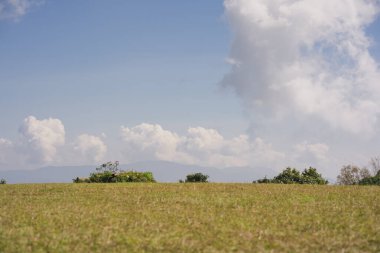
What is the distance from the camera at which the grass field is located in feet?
44.2

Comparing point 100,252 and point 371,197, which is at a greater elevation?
point 371,197

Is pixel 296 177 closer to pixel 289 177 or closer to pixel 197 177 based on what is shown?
pixel 289 177

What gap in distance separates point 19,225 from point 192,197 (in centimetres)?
1106

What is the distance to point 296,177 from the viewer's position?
46438mm

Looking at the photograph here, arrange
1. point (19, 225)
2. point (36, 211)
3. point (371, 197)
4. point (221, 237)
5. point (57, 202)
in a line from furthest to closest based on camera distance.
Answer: point (371, 197), point (57, 202), point (36, 211), point (19, 225), point (221, 237)

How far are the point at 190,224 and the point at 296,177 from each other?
3197 centimetres

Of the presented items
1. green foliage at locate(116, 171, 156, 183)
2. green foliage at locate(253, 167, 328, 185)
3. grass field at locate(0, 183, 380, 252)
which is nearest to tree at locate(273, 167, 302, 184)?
green foliage at locate(253, 167, 328, 185)

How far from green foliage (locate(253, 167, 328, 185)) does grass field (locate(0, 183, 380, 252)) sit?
20710mm

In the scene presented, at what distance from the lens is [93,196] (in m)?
25.8

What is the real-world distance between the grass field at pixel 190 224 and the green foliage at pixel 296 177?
20710 millimetres

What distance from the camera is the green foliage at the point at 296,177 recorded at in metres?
45.7

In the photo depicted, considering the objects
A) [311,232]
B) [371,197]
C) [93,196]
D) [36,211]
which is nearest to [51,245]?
[36,211]

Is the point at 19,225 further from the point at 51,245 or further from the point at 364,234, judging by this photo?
the point at 364,234

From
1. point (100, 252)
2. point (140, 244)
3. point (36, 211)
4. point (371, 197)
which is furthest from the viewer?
point (371, 197)
